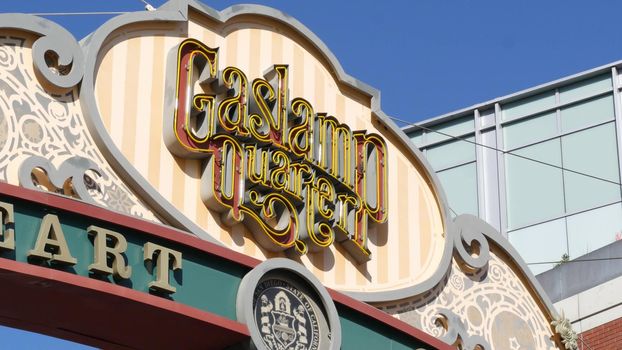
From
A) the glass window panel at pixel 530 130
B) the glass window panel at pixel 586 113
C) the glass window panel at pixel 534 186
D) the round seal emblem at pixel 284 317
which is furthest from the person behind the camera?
the glass window panel at pixel 530 130

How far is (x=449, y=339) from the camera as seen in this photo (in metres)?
19.0

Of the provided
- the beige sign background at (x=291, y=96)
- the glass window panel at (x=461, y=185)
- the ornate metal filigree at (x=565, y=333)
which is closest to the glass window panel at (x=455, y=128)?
the glass window panel at (x=461, y=185)

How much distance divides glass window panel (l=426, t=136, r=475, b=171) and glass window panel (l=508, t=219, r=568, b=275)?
337 cm

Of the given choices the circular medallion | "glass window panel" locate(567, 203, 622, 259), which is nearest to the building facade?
"glass window panel" locate(567, 203, 622, 259)

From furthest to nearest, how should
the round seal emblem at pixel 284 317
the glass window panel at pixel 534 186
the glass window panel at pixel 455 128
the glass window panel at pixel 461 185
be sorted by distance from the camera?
the glass window panel at pixel 455 128, the glass window panel at pixel 461 185, the glass window panel at pixel 534 186, the round seal emblem at pixel 284 317

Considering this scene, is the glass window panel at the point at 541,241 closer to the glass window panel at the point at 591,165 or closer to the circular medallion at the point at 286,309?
the glass window panel at the point at 591,165

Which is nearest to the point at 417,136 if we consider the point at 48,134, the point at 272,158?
the point at 272,158

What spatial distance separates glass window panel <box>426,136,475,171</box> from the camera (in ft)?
145

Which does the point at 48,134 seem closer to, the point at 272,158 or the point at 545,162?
the point at 272,158

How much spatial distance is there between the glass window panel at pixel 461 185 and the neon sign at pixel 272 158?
2474cm

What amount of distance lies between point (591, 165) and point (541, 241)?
227 cm

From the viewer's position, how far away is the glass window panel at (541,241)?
40241 mm

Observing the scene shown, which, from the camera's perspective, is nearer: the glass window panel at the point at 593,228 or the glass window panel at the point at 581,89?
the glass window panel at the point at 593,228

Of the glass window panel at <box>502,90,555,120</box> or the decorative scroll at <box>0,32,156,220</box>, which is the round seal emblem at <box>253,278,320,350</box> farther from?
the glass window panel at <box>502,90,555,120</box>
